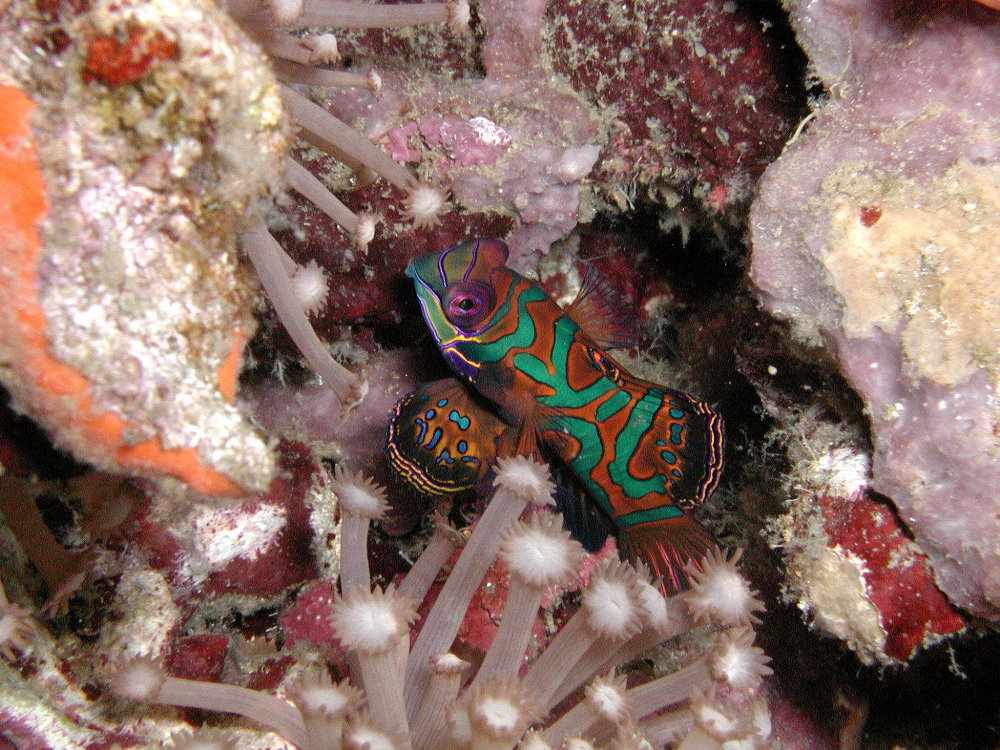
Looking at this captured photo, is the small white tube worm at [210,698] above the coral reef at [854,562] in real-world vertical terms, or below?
below

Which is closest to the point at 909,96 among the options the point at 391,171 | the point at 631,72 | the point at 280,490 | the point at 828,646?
the point at 631,72

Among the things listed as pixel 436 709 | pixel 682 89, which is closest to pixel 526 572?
pixel 436 709

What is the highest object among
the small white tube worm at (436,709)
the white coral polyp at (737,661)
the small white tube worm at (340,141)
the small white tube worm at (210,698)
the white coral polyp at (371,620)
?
the small white tube worm at (340,141)

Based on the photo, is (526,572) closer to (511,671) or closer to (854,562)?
(511,671)

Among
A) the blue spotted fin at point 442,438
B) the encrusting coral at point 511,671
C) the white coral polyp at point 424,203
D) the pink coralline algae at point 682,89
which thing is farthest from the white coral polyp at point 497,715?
the pink coralline algae at point 682,89

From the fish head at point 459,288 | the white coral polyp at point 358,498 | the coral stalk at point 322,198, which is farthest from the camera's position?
the fish head at point 459,288

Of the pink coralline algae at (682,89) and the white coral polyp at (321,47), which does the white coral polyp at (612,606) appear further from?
the white coral polyp at (321,47)

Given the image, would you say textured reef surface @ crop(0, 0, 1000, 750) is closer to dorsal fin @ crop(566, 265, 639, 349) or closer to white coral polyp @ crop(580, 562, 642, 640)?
→ white coral polyp @ crop(580, 562, 642, 640)
